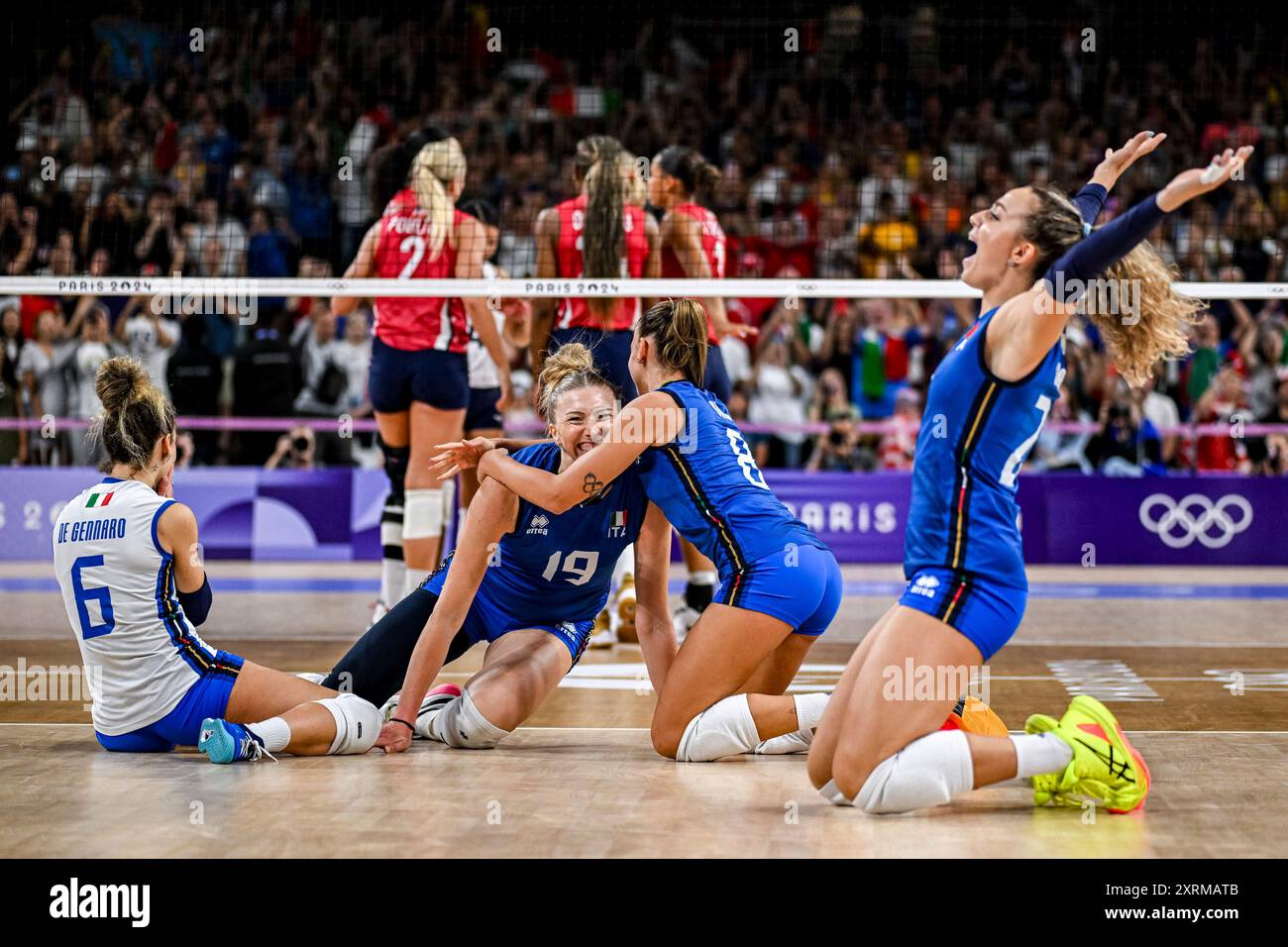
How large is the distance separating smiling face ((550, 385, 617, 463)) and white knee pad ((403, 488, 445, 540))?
2.45m

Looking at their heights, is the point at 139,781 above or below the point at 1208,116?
below

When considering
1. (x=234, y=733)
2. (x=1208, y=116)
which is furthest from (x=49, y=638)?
(x=1208, y=116)

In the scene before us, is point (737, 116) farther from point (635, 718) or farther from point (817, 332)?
point (635, 718)

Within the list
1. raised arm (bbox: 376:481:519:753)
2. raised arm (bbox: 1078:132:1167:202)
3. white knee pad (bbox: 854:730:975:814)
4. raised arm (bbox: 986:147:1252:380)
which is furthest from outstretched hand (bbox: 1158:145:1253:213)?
raised arm (bbox: 376:481:519:753)

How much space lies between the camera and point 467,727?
4535mm

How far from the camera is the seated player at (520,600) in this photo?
4523 millimetres

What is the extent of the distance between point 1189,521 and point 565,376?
848 centimetres

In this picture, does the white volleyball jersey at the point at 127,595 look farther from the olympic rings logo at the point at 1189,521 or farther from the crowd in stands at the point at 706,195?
the olympic rings logo at the point at 1189,521

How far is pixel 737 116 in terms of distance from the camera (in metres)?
15.6

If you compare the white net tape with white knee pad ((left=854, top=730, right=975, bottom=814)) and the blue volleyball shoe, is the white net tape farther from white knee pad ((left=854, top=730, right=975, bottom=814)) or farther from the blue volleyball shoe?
white knee pad ((left=854, top=730, right=975, bottom=814))

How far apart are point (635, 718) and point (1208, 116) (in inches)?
483

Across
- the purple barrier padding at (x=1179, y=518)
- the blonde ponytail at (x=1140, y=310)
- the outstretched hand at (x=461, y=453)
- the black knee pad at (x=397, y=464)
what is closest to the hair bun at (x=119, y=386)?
the outstretched hand at (x=461, y=453)

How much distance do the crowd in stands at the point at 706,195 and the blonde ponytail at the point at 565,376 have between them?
232 inches

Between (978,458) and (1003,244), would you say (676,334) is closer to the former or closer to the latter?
(1003,244)
